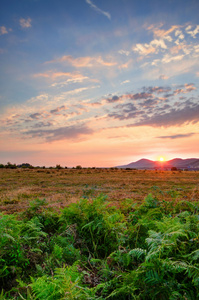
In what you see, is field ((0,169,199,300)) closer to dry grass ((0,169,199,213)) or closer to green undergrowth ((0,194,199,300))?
green undergrowth ((0,194,199,300))

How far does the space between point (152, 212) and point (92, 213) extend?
1230 millimetres

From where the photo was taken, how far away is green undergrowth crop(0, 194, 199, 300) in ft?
6.98

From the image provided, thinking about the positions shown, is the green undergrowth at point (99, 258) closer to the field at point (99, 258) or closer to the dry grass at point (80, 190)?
the field at point (99, 258)

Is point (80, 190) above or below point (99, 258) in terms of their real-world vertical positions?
below

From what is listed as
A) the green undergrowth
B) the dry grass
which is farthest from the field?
the dry grass

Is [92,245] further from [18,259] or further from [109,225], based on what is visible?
[18,259]

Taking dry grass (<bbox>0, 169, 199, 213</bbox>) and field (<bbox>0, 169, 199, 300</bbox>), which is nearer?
field (<bbox>0, 169, 199, 300</bbox>)

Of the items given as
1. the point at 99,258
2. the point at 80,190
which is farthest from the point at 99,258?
the point at 80,190

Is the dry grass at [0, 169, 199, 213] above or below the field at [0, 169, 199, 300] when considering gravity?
below

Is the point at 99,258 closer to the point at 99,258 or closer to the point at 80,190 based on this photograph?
the point at 99,258

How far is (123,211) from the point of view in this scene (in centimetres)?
579

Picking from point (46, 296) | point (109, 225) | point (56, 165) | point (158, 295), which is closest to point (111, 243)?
point (109, 225)

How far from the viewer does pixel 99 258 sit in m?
3.46

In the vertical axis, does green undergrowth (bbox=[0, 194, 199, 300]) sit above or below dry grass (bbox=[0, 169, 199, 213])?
above
